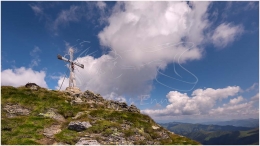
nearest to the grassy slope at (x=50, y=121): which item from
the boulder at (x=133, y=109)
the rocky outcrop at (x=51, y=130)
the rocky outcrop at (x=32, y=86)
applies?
the rocky outcrop at (x=51, y=130)

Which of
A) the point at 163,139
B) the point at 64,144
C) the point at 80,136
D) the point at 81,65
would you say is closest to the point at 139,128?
the point at 163,139

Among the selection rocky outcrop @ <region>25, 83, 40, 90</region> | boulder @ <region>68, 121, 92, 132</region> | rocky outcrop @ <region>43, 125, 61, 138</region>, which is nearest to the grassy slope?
rocky outcrop @ <region>43, 125, 61, 138</region>

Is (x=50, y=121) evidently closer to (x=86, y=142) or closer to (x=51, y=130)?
(x=51, y=130)

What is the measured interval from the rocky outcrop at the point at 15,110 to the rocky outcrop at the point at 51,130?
10.1 metres

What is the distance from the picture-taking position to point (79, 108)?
5372 centimetres

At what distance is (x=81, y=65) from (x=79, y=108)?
3906 cm

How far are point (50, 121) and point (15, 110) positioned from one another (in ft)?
34.8

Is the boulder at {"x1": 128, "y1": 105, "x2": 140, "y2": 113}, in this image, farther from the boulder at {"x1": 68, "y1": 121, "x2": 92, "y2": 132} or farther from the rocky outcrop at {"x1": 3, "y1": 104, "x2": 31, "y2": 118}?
the rocky outcrop at {"x1": 3, "y1": 104, "x2": 31, "y2": 118}

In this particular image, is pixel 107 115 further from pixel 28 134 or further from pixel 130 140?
pixel 28 134

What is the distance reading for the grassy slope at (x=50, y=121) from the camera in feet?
115

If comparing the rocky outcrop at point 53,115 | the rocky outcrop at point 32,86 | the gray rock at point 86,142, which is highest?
the rocky outcrop at point 32,86

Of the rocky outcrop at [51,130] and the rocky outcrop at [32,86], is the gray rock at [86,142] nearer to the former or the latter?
the rocky outcrop at [51,130]

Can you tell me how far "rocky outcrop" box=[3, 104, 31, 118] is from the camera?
45.8 m

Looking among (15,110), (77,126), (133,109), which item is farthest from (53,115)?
(133,109)
